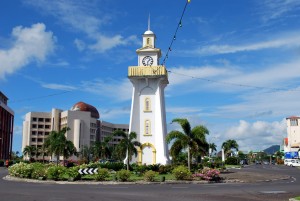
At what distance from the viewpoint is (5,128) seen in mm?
102750

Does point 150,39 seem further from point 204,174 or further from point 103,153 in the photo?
point 103,153

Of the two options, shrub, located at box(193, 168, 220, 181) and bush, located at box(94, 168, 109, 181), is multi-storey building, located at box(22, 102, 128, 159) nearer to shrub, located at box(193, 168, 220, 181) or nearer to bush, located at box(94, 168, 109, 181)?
bush, located at box(94, 168, 109, 181)

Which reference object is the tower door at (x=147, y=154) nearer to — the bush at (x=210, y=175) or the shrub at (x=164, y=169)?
the shrub at (x=164, y=169)

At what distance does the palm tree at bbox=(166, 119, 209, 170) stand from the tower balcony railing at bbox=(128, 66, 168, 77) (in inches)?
522

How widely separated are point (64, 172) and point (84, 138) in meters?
98.8

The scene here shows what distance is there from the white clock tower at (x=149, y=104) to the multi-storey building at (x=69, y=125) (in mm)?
75526

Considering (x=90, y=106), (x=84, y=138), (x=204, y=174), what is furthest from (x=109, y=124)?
(x=204, y=174)

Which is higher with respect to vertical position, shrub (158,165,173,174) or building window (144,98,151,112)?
building window (144,98,151,112)

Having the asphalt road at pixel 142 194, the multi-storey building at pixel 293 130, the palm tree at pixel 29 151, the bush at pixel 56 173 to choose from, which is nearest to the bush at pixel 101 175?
the bush at pixel 56 173

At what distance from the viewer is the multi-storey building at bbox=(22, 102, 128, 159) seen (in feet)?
417

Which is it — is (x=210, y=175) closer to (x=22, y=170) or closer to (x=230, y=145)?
(x=22, y=170)

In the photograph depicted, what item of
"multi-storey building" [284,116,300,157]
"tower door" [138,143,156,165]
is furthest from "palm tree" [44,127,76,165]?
"multi-storey building" [284,116,300,157]

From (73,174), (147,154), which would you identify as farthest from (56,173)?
(147,154)

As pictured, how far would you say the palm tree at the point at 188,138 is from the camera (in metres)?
40.7
